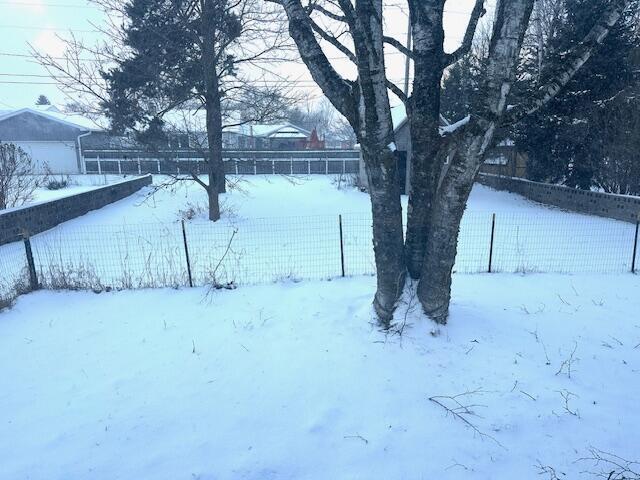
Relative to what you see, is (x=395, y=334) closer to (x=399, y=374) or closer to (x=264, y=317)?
(x=399, y=374)

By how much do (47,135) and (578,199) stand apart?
36.4 meters

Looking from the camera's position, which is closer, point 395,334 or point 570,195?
point 395,334

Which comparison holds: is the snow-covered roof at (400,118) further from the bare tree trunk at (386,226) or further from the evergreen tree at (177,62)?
the bare tree trunk at (386,226)

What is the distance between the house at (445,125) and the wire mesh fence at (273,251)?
4811mm

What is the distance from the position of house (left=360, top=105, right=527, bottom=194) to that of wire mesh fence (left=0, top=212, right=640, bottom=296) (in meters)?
4.81

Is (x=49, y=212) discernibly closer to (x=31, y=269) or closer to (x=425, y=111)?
(x=31, y=269)

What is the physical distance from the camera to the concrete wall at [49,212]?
32.1ft

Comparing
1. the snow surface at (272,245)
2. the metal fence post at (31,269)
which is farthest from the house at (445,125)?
the metal fence post at (31,269)

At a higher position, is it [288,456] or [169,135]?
[169,135]

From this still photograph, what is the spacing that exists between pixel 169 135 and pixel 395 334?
11.0 meters

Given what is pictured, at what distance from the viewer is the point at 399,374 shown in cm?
374

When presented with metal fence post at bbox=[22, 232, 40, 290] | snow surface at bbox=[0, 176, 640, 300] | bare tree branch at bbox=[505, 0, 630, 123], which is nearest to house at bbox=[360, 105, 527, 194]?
snow surface at bbox=[0, 176, 640, 300]

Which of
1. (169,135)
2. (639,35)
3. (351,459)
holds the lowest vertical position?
(351,459)

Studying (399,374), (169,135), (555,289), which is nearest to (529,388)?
(399,374)
